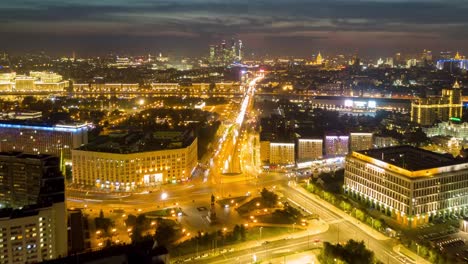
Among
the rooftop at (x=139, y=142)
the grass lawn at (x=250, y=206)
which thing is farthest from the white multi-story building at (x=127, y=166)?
the grass lawn at (x=250, y=206)

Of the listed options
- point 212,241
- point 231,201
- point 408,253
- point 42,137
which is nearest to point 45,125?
point 42,137

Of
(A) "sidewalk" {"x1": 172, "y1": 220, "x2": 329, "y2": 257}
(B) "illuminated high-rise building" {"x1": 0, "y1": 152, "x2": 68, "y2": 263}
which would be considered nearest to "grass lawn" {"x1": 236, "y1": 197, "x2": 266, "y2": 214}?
(A) "sidewalk" {"x1": 172, "y1": 220, "x2": 329, "y2": 257}

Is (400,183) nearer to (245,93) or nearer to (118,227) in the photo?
(118,227)

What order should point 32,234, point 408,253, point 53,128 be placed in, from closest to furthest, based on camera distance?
1. point 32,234
2. point 408,253
3. point 53,128

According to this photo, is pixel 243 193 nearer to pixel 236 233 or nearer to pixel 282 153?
pixel 236 233

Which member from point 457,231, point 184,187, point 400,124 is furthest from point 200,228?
point 400,124
